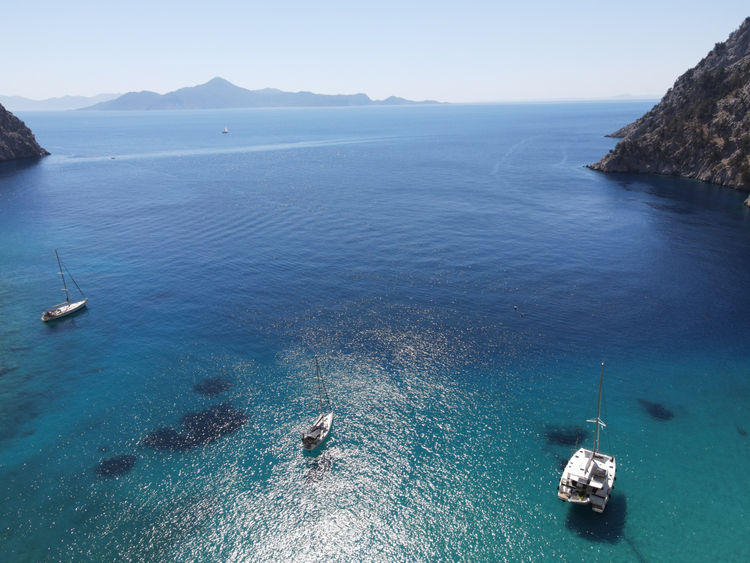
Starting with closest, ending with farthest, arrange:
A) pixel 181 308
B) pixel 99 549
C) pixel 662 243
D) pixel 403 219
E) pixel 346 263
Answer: pixel 99 549 → pixel 181 308 → pixel 346 263 → pixel 662 243 → pixel 403 219

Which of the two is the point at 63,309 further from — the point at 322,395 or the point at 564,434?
the point at 564,434

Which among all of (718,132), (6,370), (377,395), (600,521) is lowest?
(600,521)

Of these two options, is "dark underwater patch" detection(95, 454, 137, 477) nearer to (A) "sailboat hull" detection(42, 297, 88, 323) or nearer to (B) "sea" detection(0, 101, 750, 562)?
(B) "sea" detection(0, 101, 750, 562)

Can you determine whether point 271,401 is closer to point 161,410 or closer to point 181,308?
point 161,410

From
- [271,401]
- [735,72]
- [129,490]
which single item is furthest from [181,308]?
[735,72]

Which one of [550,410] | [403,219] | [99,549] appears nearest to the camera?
[99,549]

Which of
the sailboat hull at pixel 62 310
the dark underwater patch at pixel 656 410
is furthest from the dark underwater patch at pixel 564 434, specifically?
the sailboat hull at pixel 62 310

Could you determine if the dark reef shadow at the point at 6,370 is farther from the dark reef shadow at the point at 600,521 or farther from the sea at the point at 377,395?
the dark reef shadow at the point at 600,521

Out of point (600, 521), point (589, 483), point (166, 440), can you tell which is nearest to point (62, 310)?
point (166, 440)
